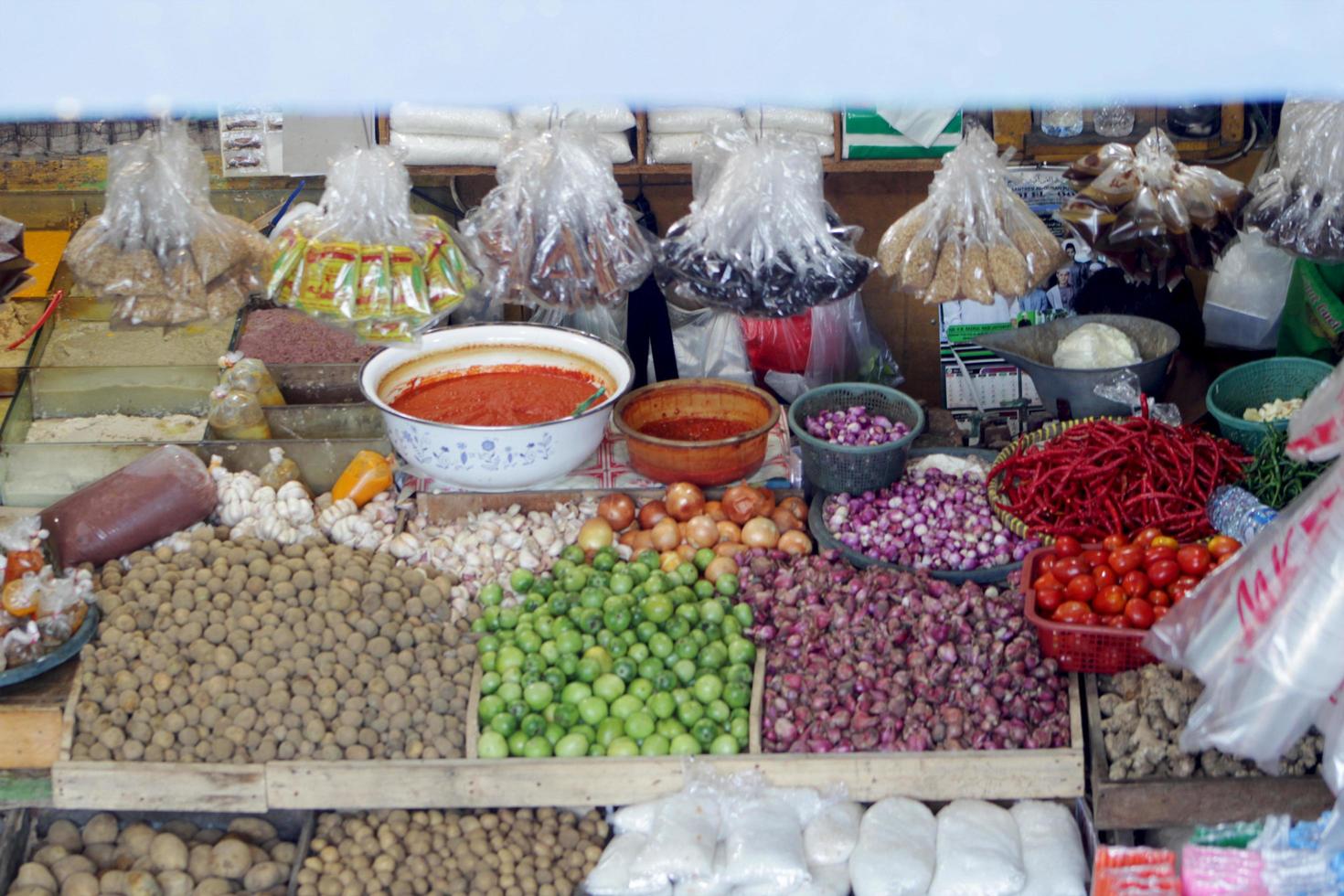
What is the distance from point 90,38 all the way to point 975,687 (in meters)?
2.86

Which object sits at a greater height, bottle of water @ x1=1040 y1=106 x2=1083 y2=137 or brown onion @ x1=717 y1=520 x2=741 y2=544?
bottle of water @ x1=1040 y1=106 x2=1083 y2=137

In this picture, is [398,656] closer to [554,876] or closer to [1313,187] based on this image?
[554,876]

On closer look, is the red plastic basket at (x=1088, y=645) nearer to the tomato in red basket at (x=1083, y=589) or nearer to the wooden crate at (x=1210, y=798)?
the tomato in red basket at (x=1083, y=589)

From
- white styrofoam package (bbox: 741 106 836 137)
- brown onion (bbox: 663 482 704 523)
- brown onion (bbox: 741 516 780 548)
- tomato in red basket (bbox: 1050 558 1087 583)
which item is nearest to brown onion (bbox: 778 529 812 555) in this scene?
brown onion (bbox: 741 516 780 548)

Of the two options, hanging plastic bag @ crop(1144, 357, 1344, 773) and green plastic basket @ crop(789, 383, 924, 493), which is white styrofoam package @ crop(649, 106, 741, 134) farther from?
hanging plastic bag @ crop(1144, 357, 1344, 773)

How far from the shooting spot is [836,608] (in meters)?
3.27

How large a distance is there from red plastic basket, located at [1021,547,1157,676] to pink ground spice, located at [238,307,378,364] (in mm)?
2247

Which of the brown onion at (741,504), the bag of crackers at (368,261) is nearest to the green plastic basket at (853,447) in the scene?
the brown onion at (741,504)

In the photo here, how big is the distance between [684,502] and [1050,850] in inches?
50.4

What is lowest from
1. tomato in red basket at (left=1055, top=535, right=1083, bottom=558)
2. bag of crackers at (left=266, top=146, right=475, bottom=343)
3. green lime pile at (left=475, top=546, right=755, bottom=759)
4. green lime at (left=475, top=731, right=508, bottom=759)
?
green lime at (left=475, top=731, right=508, bottom=759)

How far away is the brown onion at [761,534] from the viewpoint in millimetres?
3539

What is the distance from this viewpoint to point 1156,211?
3.41 m

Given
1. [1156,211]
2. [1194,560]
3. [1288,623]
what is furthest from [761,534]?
[1288,623]

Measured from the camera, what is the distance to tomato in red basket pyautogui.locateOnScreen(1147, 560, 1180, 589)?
304 cm
